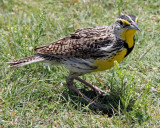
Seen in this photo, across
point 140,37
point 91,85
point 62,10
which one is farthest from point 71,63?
point 62,10

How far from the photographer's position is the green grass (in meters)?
4.41

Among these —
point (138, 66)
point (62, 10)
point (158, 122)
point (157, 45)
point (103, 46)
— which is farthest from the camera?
point (62, 10)

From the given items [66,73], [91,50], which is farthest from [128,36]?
[66,73]

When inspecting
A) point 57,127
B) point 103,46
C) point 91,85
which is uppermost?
point 103,46

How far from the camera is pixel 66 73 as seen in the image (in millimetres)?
5520

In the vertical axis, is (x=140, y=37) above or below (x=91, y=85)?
above

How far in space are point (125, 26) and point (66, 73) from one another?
1587 millimetres

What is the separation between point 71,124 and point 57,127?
21cm

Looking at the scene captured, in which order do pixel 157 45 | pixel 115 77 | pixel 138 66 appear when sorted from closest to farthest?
pixel 115 77 → pixel 138 66 → pixel 157 45

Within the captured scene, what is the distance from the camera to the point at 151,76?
17.5 feet

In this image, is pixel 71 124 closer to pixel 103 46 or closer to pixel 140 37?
pixel 103 46

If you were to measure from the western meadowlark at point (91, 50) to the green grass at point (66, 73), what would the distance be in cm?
27

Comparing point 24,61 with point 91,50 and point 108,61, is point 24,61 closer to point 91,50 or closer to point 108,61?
point 91,50

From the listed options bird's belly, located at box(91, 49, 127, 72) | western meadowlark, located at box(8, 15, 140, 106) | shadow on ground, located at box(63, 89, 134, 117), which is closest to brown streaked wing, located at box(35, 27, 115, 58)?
western meadowlark, located at box(8, 15, 140, 106)
